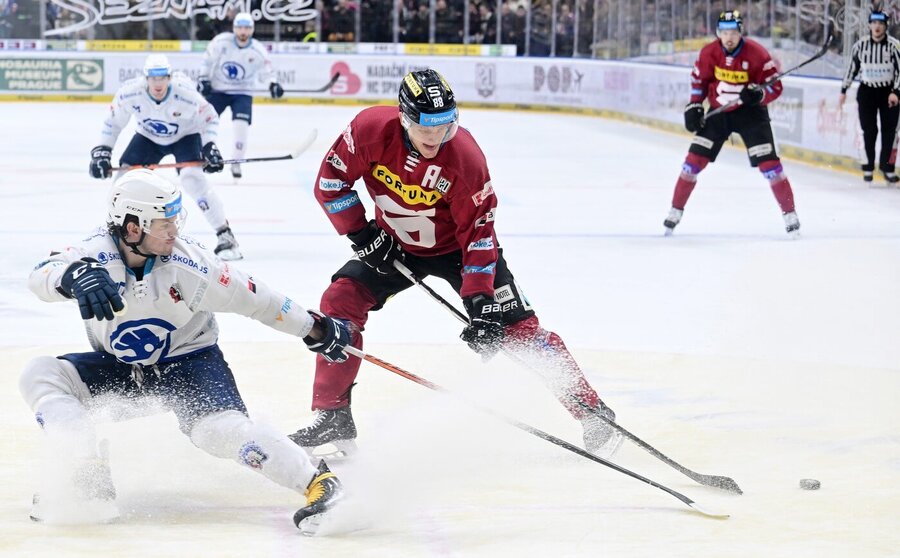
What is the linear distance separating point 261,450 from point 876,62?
9.63m

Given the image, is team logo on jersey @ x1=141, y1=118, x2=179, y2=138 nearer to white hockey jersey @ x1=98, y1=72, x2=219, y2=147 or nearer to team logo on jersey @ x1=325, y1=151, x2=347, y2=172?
white hockey jersey @ x1=98, y1=72, x2=219, y2=147

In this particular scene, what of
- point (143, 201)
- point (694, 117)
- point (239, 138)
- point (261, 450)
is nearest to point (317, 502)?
point (261, 450)

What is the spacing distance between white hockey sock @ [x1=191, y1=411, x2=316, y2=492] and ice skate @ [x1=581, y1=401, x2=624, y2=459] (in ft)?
3.94

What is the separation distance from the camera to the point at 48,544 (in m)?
3.34

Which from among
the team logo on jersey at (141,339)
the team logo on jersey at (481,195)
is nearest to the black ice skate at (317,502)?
the team logo on jersey at (141,339)

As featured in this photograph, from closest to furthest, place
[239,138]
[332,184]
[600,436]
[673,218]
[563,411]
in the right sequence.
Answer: [600,436] → [332,184] → [563,411] → [673,218] → [239,138]

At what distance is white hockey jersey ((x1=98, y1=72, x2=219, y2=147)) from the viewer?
828 centimetres

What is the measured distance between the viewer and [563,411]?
495cm

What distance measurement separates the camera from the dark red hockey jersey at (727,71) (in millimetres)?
9195

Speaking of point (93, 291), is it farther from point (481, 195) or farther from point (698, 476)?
point (698, 476)

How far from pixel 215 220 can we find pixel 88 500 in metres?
4.91

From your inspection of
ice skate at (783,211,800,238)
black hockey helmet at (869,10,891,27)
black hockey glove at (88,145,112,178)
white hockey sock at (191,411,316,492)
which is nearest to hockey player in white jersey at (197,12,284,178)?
black hockey glove at (88,145,112,178)

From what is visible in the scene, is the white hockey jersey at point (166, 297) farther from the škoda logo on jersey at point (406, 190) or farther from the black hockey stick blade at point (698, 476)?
the black hockey stick blade at point (698, 476)

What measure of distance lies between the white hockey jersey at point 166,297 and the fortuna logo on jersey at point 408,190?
0.75 m
